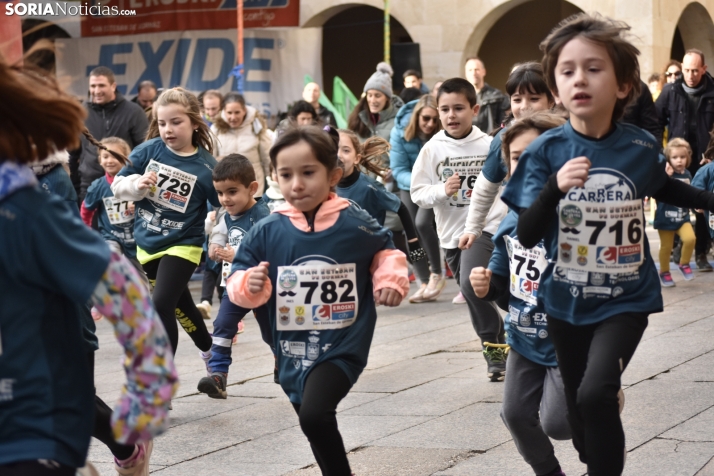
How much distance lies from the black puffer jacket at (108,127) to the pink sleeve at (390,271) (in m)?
7.60

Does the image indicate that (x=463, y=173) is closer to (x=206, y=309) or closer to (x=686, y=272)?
(x=206, y=309)

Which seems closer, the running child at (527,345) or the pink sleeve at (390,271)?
the pink sleeve at (390,271)

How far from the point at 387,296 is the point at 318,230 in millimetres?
382

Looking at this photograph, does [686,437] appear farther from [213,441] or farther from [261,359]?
[261,359]

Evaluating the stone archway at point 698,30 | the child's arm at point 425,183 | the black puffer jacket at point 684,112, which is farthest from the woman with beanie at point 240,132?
the stone archway at point 698,30

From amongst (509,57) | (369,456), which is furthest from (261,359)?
(509,57)

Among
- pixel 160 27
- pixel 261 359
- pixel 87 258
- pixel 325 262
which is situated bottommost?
pixel 261 359

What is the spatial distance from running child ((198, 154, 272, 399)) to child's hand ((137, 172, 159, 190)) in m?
0.38

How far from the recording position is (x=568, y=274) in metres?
3.68

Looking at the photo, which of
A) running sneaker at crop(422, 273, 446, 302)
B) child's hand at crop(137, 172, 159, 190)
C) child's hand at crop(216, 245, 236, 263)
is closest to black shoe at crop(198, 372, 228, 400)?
child's hand at crop(216, 245, 236, 263)

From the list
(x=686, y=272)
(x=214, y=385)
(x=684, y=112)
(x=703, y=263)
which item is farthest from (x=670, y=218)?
(x=214, y=385)

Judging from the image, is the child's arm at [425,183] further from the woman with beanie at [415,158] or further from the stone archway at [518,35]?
the stone archway at [518,35]

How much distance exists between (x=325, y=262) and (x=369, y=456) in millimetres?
1318

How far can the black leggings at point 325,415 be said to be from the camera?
3.71 metres
